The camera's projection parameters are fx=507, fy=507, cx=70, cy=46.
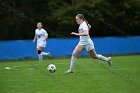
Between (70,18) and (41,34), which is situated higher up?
(70,18)

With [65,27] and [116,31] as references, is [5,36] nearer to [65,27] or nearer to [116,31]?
[65,27]

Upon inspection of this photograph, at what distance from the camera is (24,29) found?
4409 cm

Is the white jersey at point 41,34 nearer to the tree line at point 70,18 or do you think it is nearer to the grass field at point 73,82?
the grass field at point 73,82

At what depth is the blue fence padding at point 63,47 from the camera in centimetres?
3350

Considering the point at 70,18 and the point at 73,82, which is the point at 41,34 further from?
the point at 70,18

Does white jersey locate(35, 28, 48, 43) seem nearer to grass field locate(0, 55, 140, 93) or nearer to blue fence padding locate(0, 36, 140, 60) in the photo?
blue fence padding locate(0, 36, 140, 60)

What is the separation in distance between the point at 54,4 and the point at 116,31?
5783 millimetres

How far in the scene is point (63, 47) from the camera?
34.1m

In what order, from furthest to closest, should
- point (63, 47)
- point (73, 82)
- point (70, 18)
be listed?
point (70, 18) < point (63, 47) < point (73, 82)

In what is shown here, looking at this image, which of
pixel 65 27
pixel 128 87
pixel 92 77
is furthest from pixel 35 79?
pixel 65 27

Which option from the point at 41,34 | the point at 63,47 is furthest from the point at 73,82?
the point at 63,47

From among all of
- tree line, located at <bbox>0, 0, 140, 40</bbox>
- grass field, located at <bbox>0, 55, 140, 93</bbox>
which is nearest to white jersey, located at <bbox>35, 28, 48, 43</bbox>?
grass field, located at <bbox>0, 55, 140, 93</bbox>

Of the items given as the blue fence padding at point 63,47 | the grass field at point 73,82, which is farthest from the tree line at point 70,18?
the grass field at point 73,82

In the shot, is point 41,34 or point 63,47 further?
point 63,47
